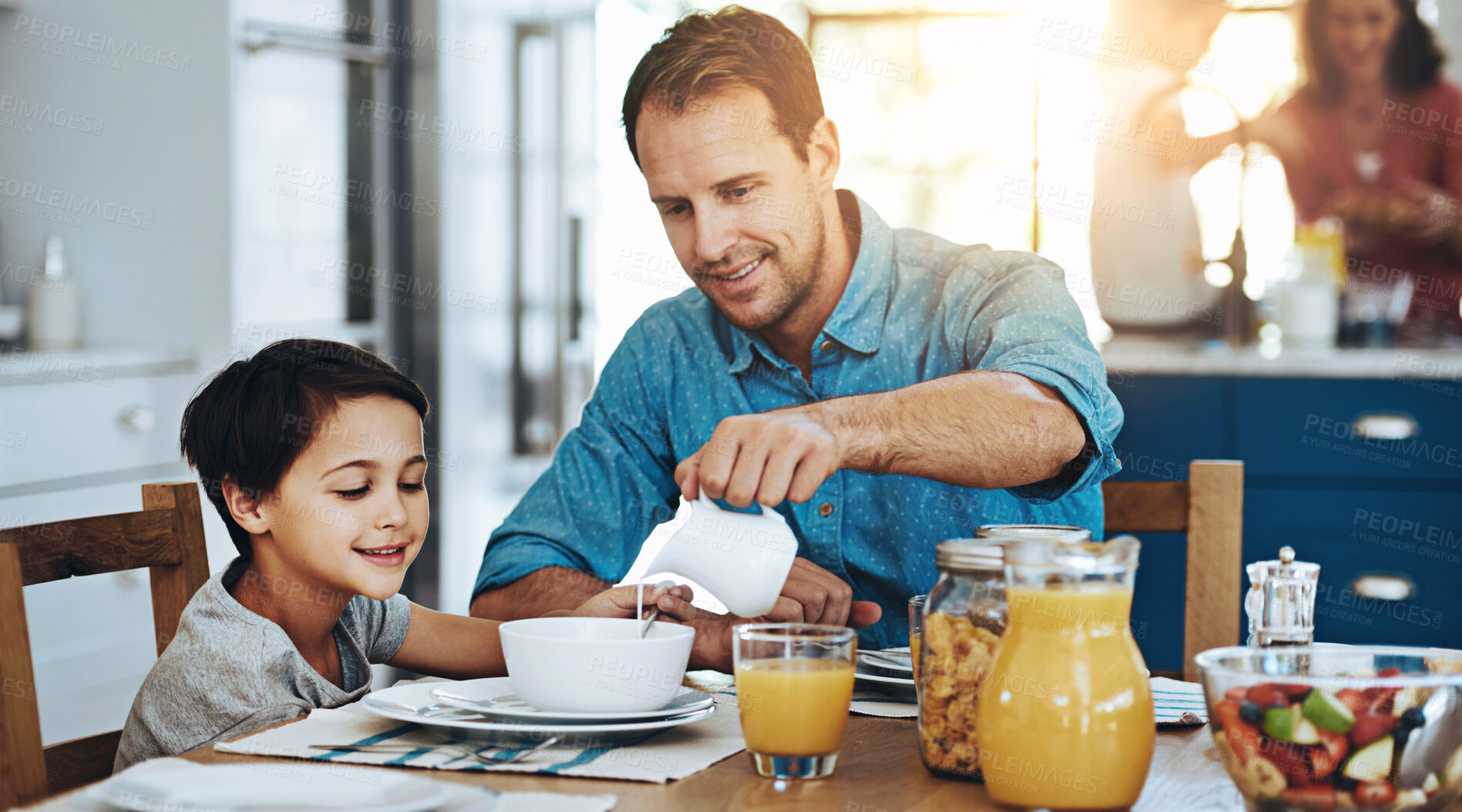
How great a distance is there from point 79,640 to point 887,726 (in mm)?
1644

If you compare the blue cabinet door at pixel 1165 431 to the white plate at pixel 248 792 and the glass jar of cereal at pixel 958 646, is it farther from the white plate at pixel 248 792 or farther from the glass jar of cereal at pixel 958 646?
the white plate at pixel 248 792

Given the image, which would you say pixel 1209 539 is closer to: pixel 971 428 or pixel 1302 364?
pixel 971 428

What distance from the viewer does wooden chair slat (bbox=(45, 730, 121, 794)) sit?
37.7 inches

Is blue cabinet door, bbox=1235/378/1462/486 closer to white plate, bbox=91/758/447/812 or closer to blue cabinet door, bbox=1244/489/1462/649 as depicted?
blue cabinet door, bbox=1244/489/1462/649

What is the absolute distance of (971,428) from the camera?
1146 millimetres

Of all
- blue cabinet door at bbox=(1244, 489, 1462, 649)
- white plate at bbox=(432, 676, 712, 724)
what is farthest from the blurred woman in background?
white plate at bbox=(432, 676, 712, 724)

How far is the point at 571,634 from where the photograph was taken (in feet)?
2.88

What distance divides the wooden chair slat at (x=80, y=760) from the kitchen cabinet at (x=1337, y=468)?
1.81 m

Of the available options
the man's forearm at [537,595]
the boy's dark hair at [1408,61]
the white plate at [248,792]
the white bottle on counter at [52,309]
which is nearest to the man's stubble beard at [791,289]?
the man's forearm at [537,595]

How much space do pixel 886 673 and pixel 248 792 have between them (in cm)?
49

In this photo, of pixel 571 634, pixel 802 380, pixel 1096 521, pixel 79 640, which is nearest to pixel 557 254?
pixel 79 640

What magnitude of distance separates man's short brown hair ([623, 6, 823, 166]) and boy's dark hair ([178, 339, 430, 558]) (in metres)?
0.49

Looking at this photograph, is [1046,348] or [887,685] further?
[1046,348]

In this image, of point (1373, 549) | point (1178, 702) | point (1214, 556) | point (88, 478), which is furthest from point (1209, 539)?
point (88, 478)
